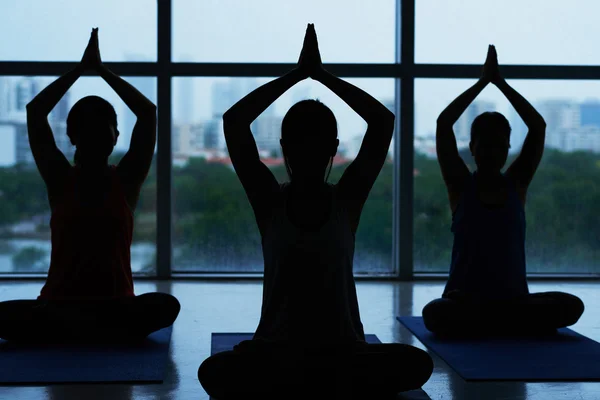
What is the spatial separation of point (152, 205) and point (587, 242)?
118 inches

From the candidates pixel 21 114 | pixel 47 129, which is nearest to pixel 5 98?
pixel 21 114

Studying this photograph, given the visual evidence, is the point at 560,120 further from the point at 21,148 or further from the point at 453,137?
the point at 21,148

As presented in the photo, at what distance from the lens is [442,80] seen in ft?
16.2

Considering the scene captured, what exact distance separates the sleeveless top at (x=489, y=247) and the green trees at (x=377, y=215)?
1884 mm

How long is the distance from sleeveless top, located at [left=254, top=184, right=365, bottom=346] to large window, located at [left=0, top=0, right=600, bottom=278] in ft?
9.69

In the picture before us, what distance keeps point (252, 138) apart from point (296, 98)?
3098 millimetres

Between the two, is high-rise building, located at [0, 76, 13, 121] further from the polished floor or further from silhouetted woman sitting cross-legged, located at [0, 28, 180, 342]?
silhouetted woman sitting cross-legged, located at [0, 28, 180, 342]

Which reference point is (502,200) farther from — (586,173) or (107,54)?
(107,54)

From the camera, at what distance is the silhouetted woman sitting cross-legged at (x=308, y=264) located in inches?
75.9

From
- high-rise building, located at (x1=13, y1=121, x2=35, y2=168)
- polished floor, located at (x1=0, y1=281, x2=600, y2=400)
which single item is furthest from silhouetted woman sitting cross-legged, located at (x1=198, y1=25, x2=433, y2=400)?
high-rise building, located at (x1=13, y1=121, x2=35, y2=168)

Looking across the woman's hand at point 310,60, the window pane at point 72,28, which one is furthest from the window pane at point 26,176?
the woman's hand at point 310,60

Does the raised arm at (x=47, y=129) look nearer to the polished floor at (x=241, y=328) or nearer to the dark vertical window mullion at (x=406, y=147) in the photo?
the polished floor at (x=241, y=328)

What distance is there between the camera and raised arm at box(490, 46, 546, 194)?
296 cm

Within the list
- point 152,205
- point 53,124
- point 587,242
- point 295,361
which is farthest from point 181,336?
point 587,242
